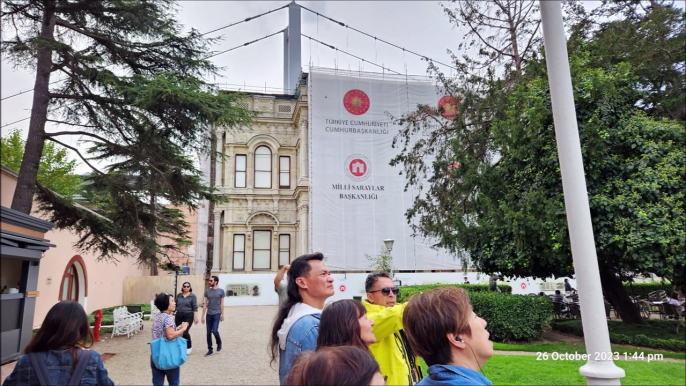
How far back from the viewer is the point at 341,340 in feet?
7.67

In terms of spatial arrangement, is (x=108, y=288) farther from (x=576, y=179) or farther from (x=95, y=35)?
(x=576, y=179)

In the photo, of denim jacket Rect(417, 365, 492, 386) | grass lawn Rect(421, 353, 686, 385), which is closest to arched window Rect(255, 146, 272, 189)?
grass lawn Rect(421, 353, 686, 385)

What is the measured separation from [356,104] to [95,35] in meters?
17.6

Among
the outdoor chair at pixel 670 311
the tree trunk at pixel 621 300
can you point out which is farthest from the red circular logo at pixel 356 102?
the outdoor chair at pixel 670 311

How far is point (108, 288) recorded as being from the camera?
2177 centimetres

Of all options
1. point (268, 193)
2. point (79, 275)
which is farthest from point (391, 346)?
point (268, 193)

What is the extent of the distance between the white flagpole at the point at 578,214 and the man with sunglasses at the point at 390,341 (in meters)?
1.85

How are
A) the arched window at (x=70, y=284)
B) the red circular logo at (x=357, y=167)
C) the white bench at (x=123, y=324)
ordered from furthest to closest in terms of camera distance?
the red circular logo at (x=357, y=167) < the arched window at (x=70, y=284) < the white bench at (x=123, y=324)

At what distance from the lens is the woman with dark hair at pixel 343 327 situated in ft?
7.68

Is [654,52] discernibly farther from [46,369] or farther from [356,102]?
[356,102]

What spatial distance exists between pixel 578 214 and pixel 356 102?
22.4m

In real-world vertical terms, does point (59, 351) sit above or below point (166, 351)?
above

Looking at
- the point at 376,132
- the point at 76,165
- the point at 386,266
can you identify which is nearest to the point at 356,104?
the point at 376,132

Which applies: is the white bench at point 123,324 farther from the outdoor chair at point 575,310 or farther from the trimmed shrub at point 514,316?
the outdoor chair at point 575,310
